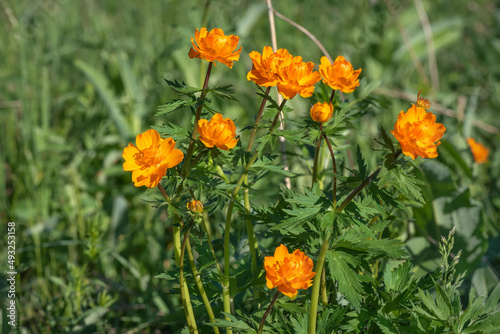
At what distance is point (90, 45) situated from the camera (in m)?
2.83

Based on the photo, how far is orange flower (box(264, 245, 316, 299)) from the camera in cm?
93

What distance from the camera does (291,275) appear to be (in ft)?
3.07

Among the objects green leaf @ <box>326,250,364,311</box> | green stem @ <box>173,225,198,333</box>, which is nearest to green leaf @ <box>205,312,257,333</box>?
green stem @ <box>173,225,198,333</box>

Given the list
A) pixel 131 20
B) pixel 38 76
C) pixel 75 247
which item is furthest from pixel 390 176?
pixel 131 20

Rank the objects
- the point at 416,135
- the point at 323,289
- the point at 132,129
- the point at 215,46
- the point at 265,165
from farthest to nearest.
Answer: the point at 132,129
the point at 323,289
the point at 265,165
the point at 215,46
the point at 416,135

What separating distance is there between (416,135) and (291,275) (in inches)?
13.6

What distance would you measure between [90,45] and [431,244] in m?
2.12

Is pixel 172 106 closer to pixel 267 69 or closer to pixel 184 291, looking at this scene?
pixel 267 69

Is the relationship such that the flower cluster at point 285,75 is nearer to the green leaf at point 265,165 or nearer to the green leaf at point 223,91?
the green leaf at point 223,91

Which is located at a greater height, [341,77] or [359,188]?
[341,77]

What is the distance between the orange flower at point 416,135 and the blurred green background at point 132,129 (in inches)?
17.4

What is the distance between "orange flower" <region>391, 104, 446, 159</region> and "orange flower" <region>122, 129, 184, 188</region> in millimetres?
415

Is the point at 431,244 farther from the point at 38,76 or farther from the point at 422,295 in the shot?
the point at 38,76

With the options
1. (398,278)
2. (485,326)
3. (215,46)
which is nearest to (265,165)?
(215,46)
